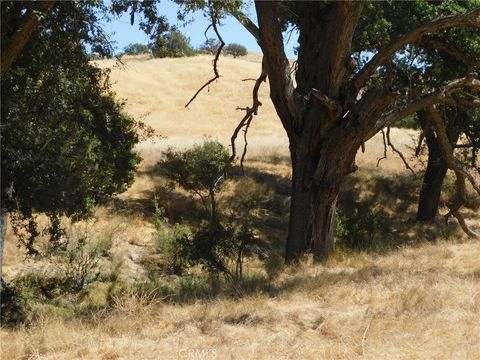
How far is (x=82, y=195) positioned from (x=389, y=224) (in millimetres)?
13165

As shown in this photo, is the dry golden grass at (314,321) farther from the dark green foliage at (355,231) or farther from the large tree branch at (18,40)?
the dark green foliage at (355,231)

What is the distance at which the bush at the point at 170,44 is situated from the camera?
33.2 ft

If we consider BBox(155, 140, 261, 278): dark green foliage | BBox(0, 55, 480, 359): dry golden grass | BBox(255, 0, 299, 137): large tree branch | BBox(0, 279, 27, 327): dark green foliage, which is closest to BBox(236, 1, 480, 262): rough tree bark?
BBox(255, 0, 299, 137): large tree branch

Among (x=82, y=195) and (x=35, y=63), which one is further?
(x=82, y=195)

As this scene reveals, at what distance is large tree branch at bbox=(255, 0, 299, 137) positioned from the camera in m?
10.5

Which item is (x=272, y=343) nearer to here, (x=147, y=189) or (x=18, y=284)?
(x=18, y=284)

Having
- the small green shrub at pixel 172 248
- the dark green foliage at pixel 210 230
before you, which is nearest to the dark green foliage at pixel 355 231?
the dark green foliage at pixel 210 230

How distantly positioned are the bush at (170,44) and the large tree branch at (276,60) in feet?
4.34

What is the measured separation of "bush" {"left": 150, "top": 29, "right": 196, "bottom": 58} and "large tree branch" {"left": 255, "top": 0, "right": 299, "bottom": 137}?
1.32m

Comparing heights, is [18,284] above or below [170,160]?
below

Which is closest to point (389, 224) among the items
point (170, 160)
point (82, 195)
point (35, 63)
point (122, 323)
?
point (170, 160)

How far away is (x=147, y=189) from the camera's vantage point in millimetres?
23078

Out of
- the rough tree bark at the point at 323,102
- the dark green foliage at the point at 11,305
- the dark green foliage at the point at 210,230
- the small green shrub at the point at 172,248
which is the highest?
the rough tree bark at the point at 323,102

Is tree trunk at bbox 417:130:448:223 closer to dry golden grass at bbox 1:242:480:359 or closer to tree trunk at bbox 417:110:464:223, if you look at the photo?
tree trunk at bbox 417:110:464:223
